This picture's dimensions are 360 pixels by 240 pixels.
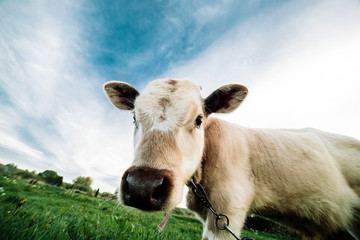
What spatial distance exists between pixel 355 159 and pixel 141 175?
4.22 metres

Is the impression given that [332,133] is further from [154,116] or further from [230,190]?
[154,116]

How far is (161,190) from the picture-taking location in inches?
56.9

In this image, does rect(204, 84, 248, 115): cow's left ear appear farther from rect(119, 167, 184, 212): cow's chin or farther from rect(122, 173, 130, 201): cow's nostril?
rect(122, 173, 130, 201): cow's nostril

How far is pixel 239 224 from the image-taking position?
2.27 meters

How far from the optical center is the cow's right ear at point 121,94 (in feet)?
A: 9.87

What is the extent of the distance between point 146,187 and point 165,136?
0.65 m

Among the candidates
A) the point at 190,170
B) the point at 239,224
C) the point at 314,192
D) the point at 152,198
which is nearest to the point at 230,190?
the point at 239,224

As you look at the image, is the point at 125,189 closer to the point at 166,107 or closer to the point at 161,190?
the point at 161,190

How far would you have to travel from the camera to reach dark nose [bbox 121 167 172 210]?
4.40ft

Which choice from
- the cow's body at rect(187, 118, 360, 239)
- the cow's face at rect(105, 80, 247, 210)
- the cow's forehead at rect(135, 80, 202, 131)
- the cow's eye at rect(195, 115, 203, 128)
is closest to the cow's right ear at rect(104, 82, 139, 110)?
the cow's face at rect(105, 80, 247, 210)

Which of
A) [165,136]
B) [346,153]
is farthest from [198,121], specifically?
[346,153]

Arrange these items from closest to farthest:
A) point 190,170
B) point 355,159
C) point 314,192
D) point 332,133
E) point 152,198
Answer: point 152,198 → point 190,170 → point 314,192 → point 355,159 → point 332,133

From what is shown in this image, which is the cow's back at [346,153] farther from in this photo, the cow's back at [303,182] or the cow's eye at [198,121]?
the cow's eye at [198,121]

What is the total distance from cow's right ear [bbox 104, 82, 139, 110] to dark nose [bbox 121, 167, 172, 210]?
6.25 ft
